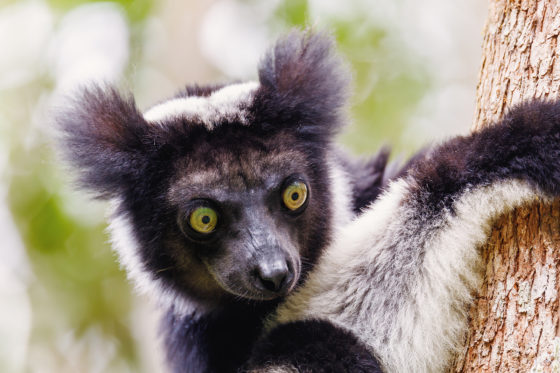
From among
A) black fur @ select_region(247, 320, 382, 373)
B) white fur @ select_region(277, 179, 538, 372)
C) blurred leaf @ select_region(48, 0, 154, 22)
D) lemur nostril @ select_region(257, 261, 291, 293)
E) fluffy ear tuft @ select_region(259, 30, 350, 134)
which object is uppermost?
blurred leaf @ select_region(48, 0, 154, 22)

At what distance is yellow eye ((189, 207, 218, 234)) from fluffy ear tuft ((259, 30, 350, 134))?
652 millimetres

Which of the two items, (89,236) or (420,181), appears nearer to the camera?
(420,181)

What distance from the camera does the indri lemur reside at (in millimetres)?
2641

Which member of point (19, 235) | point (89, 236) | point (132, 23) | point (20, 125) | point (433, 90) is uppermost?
point (433, 90)

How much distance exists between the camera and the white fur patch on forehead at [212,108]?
3232mm

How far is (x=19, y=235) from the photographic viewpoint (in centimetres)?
723

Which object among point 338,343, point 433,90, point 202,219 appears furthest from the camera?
point 433,90

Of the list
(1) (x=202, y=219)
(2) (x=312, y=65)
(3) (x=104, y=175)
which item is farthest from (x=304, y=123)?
(3) (x=104, y=175)

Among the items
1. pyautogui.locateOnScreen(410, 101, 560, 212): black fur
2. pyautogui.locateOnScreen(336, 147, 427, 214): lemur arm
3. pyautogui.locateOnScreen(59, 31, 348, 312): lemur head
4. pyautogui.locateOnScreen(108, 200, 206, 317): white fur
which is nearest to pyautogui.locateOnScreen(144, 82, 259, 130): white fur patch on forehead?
pyautogui.locateOnScreen(59, 31, 348, 312): lemur head

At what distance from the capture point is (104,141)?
10.5 feet

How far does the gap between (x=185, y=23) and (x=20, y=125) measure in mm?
2411

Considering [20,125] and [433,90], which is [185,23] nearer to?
[20,125]

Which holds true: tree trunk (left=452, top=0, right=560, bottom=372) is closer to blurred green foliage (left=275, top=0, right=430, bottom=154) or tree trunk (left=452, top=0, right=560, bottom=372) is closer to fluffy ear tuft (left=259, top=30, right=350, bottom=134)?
fluffy ear tuft (left=259, top=30, right=350, bottom=134)

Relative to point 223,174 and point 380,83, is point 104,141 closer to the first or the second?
point 223,174
